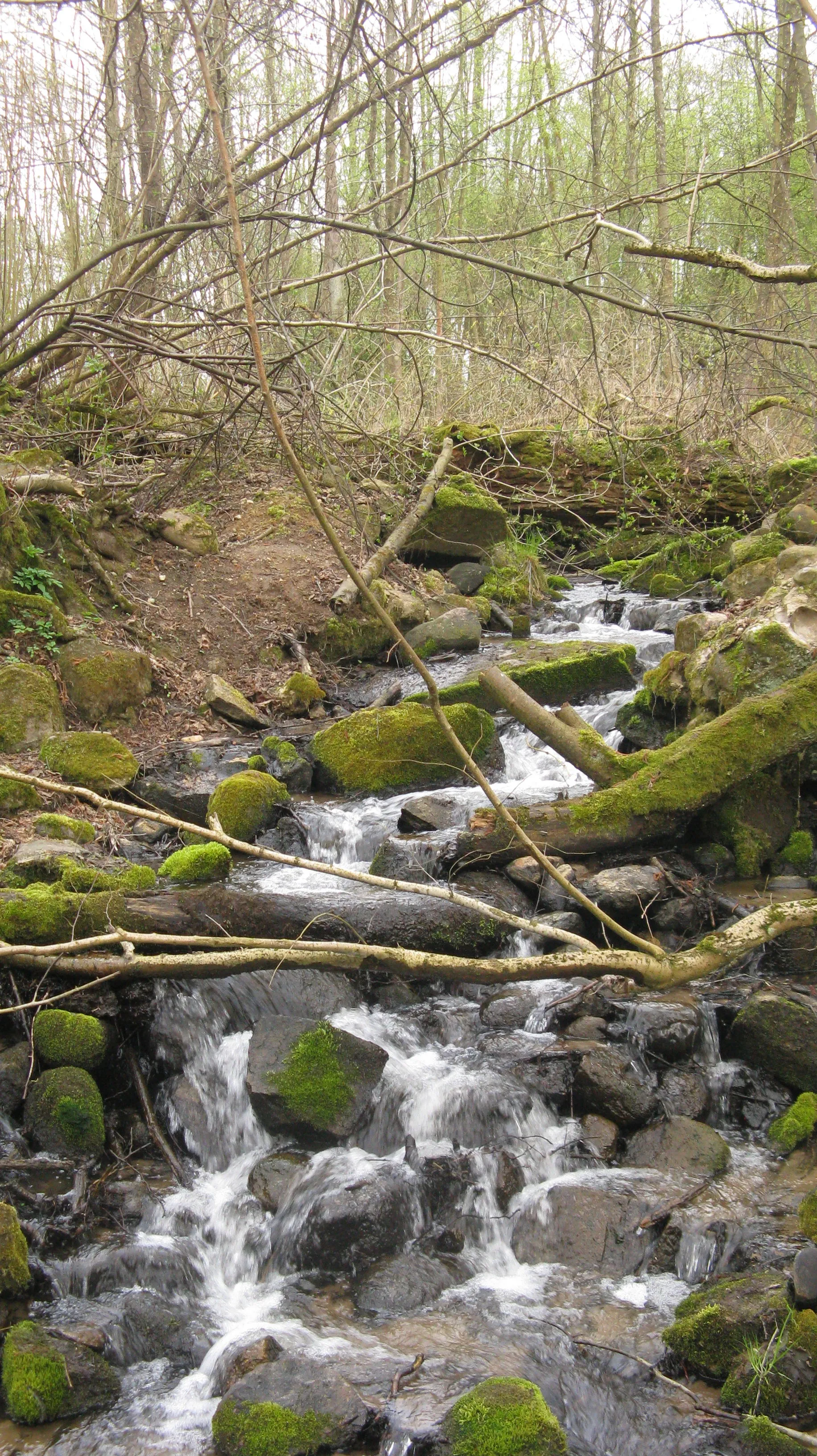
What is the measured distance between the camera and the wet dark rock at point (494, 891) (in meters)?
5.74

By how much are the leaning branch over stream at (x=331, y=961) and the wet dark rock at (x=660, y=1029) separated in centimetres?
25

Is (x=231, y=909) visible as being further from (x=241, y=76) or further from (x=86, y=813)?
(x=241, y=76)

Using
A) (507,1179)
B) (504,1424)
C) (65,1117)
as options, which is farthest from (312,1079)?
(504,1424)


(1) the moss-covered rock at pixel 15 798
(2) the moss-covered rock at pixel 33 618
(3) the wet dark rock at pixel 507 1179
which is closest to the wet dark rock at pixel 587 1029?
(3) the wet dark rock at pixel 507 1179

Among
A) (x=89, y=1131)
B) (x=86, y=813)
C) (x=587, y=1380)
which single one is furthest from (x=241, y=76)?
(x=587, y=1380)

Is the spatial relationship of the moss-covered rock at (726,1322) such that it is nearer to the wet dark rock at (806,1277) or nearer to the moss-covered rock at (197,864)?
the wet dark rock at (806,1277)

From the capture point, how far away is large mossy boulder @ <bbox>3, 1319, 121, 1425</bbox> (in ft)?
10.2

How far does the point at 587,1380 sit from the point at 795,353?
4657mm

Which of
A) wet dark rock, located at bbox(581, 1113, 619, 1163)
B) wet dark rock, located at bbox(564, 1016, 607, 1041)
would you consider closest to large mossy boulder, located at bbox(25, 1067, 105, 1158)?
wet dark rock, located at bbox(581, 1113, 619, 1163)

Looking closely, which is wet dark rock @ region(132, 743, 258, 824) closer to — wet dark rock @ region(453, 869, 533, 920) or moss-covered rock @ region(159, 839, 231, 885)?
moss-covered rock @ region(159, 839, 231, 885)

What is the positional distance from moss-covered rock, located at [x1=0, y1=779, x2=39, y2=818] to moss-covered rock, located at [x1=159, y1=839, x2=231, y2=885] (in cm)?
116

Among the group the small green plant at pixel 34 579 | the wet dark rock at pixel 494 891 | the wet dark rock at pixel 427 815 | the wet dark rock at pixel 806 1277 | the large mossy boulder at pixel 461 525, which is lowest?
the wet dark rock at pixel 806 1277

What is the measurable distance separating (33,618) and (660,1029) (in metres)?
5.84

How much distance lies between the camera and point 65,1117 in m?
4.12
